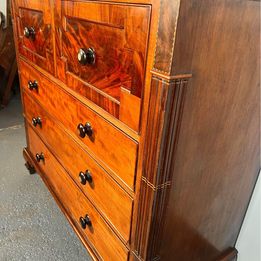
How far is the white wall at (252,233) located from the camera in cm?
93

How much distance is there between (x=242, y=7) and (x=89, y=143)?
560 mm

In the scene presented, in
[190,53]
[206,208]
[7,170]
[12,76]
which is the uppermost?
[190,53]

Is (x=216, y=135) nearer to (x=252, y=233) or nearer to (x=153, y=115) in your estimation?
(x=153, y=115)

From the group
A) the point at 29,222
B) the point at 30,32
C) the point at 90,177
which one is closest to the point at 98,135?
the point at 90,177

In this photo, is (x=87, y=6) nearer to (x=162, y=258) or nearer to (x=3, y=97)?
(x=162, y=258)

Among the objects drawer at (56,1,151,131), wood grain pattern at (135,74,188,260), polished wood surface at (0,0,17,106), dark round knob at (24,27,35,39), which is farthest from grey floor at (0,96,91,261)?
polished wood surface at (0,0,17,106)

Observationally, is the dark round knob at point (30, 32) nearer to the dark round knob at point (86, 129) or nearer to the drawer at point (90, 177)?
the drawer at point (90, 177)

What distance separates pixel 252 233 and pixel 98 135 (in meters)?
0.68

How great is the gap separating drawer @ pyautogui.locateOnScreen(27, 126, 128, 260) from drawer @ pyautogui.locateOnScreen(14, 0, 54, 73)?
0.44 meters

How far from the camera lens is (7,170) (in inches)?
67.4

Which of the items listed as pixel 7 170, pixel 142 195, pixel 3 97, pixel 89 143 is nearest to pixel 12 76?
pixel 3 97

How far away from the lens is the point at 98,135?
0.78 m

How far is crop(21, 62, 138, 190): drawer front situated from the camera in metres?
0.68

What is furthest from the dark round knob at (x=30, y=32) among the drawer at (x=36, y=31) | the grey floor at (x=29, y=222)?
the grey floor at (x=29, y=222)
